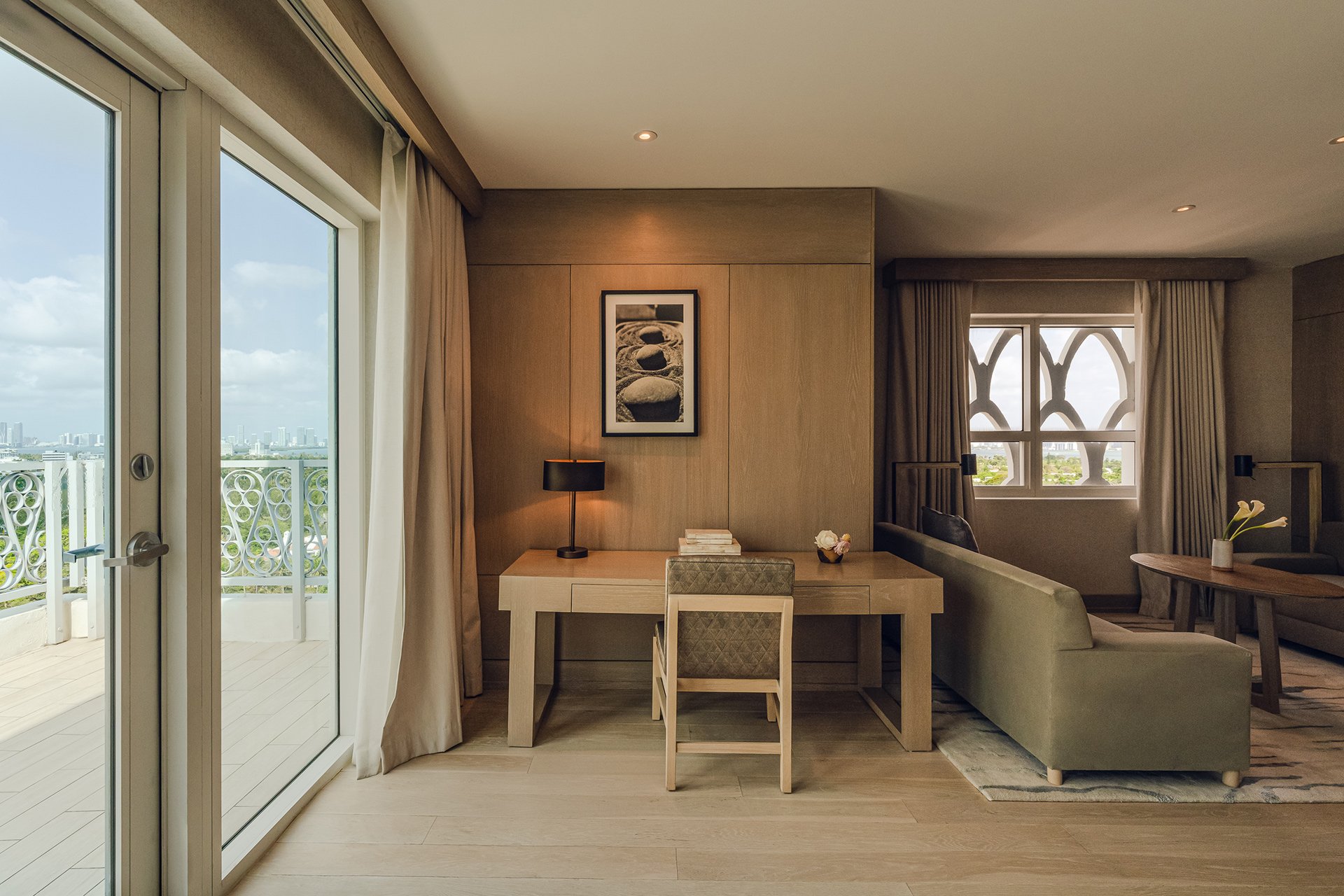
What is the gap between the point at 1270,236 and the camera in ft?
14.4

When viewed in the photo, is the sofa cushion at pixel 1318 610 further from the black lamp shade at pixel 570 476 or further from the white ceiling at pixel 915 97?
the black lamp shade at pixel 570 476

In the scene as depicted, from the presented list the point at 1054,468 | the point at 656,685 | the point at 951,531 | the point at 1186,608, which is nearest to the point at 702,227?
the point at 951,531

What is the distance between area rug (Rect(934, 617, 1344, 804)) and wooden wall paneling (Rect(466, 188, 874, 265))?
2.33 metres

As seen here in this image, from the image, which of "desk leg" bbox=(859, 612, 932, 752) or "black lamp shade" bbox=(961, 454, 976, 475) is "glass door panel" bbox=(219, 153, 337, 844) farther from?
"black lamp shade" bbox=(961, 454, 976, 475)

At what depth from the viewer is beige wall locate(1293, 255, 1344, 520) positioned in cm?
471

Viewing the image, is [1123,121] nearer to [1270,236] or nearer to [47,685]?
[1270,236]

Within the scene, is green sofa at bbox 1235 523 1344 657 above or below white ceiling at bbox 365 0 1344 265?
below

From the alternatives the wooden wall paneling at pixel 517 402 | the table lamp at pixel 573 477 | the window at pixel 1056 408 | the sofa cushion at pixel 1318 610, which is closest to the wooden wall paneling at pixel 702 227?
the wooden wall paneling at pixel 517 402

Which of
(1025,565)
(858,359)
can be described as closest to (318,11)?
(858,359)

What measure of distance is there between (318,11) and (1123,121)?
294 cm

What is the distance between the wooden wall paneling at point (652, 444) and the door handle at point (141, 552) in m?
2.04

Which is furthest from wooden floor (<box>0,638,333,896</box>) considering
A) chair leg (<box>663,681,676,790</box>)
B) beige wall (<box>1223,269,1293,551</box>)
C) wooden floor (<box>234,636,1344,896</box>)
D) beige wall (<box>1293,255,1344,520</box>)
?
beige wall (<box>1293,255,1344,520</box>)

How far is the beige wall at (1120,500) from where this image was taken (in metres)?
5.09

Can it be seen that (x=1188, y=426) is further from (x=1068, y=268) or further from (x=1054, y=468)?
(x=1068, y=268)
